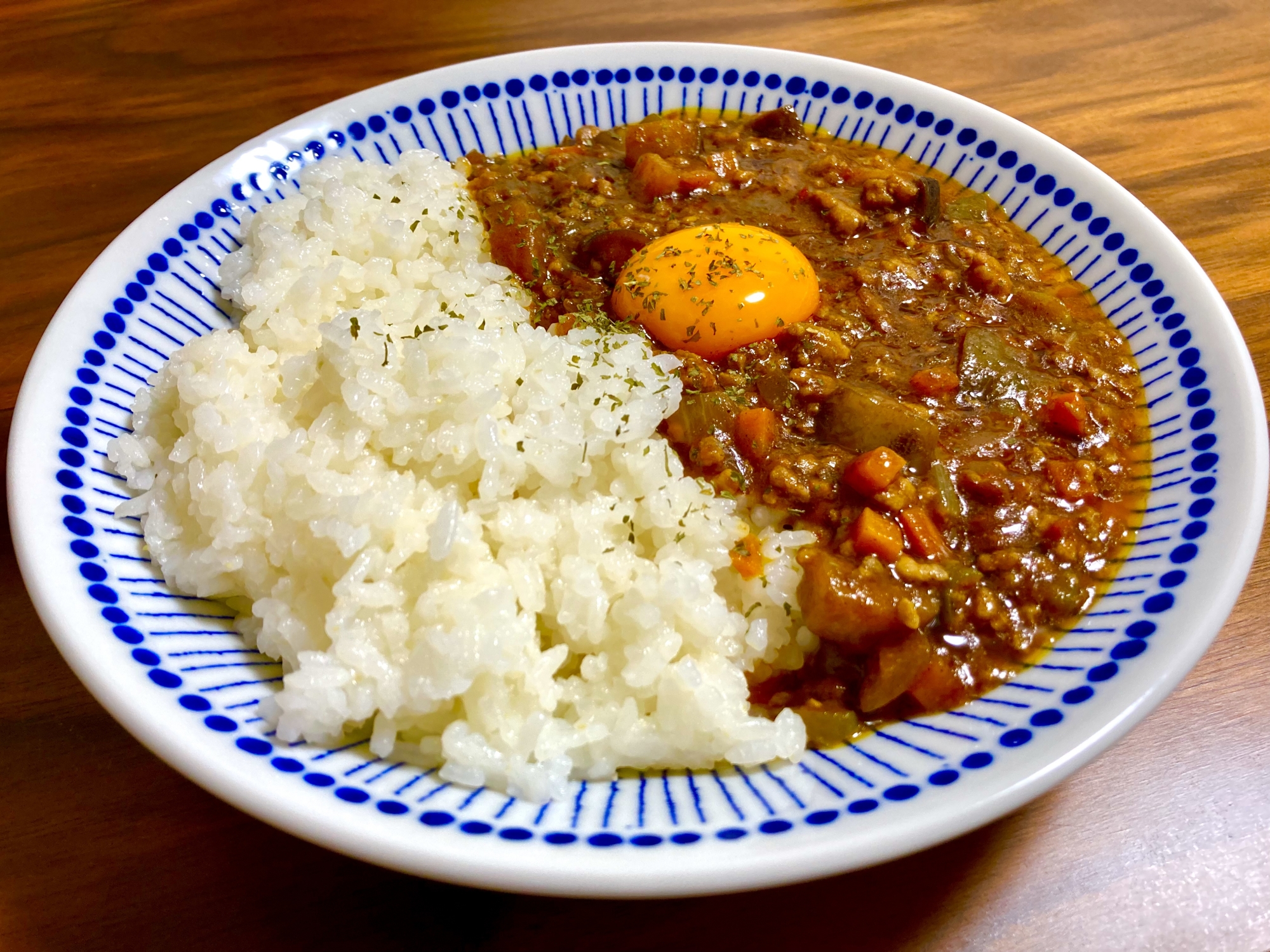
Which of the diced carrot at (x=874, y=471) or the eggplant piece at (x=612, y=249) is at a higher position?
the eggplant piece at (x=612, y=249)

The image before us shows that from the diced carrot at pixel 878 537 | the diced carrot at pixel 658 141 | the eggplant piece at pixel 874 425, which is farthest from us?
the diced carrot at pixel 658 141

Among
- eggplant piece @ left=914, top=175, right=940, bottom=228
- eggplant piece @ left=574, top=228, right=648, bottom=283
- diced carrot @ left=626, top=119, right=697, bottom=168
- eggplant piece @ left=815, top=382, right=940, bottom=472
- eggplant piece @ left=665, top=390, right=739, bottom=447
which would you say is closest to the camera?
eggplant piece @ left=815, top=382, right=940, bottom=472

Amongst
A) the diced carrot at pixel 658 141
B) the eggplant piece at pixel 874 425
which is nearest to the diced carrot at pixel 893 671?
the eggplant piece at pixel 874 425

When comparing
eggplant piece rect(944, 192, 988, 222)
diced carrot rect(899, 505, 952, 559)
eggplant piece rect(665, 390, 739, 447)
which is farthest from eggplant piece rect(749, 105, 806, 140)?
diced carrot rect(899, 505, 952, 559)

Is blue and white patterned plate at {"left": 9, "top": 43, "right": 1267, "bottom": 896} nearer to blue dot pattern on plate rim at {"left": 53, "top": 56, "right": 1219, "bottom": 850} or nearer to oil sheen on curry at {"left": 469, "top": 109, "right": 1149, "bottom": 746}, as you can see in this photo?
blue dot pattern on plate rim at {"left": 53, "top": 56, "right": 1219, "bottom": 850}

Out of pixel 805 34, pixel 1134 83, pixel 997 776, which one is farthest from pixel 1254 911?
pixel 805 34

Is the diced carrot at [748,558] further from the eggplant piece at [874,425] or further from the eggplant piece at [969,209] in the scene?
the eggplant piece at [969,209]

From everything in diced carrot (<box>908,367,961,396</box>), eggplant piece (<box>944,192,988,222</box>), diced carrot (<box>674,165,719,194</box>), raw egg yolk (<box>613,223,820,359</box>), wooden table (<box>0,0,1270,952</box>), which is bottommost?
wooden table (<box>0,0,1270,952</box>)
